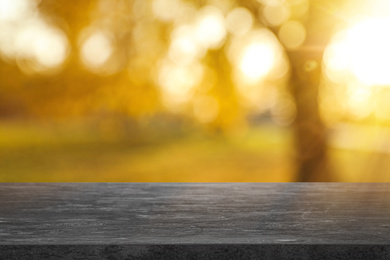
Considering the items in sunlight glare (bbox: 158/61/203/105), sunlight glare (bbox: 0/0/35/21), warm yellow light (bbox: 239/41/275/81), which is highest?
sunlight glare (bbox: 0/0/35/21)

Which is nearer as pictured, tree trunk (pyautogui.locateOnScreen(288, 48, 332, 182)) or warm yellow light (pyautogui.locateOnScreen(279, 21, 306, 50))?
warm yellow light (pyautogui.locateOnScreen(279, 21, 306, 50))

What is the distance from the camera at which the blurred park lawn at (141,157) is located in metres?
26.0

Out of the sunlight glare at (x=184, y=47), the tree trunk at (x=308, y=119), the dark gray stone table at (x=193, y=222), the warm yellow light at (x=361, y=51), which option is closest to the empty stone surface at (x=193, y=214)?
the dark gray stone table at (x=193, y=222)

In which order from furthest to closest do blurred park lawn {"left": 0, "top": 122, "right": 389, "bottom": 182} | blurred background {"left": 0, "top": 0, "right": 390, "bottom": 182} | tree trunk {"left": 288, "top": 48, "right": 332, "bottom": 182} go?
blurred park lawn {"left": 0, "top": 122, "right": 389, "bottom": 182}, blurred background {"left": 0, "top": 0, "right": 390, "bottom": 182}, tree trunk {"left": 288, "top": 48, "right": 332, "bottom": 182}

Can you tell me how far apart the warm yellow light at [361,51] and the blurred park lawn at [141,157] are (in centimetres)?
871

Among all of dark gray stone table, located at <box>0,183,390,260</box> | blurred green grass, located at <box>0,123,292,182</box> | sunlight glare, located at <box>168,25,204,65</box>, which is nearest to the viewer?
dark gray stone table, located at <box>0,183,390,260</box>

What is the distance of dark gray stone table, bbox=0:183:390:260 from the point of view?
2.38 m

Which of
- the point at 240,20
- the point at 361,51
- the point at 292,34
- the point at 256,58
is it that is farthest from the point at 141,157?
the point at 292,34

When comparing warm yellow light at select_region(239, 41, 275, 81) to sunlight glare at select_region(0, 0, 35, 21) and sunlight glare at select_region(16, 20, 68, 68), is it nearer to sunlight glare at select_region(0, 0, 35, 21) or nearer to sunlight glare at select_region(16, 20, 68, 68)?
sunlight glare at select_region(16, 20, 68, 68)

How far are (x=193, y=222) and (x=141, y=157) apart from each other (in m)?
29.3

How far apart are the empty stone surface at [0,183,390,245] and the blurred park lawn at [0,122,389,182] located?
621 inches

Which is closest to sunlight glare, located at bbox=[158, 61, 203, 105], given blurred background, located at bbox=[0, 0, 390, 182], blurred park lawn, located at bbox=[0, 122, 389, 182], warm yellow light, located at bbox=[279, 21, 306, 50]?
blurred background, located at bbox=[0, 0, 390, 182]

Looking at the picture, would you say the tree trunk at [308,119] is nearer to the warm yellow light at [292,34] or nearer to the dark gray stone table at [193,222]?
the warm yellow light at [292,34]

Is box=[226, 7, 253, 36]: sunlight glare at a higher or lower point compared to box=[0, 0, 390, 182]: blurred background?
higher
